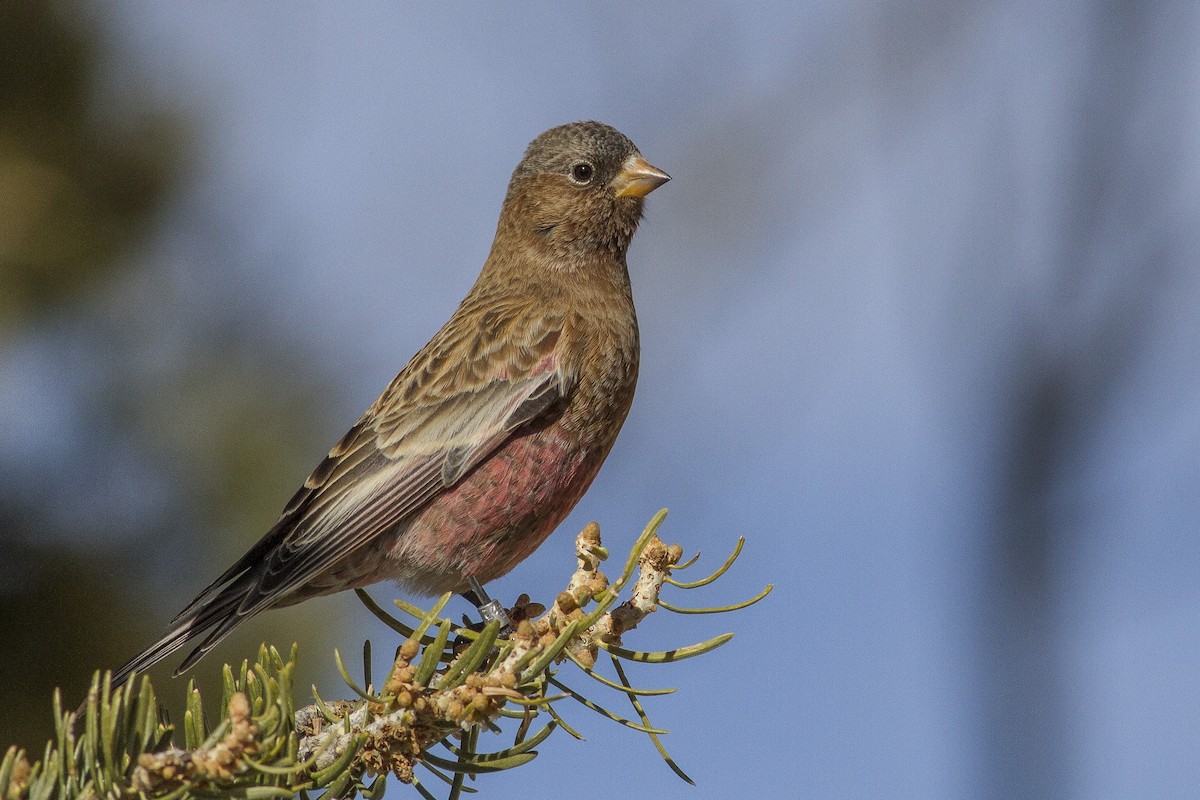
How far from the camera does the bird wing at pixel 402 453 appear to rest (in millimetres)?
4219

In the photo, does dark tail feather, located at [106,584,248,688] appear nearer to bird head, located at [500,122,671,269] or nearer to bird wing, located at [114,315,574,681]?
bird wing, located at [114,315,574,681]

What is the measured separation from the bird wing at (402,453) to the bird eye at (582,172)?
2.94ft

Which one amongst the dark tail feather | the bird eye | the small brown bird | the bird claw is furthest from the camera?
the bird eye

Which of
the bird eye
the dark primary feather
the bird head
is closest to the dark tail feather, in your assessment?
the dark primary feather

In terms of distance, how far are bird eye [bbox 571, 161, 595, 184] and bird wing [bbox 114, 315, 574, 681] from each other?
0.90m

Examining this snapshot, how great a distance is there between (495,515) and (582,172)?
6.51 feet

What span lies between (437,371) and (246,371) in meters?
0.78

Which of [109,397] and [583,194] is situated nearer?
[109,397]

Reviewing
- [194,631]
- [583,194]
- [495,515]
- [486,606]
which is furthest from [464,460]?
[583,194]

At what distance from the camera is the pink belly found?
4.59 m

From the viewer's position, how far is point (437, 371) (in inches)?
210

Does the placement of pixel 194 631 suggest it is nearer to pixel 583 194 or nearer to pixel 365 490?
pixel 365 490

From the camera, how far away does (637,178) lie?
577cm

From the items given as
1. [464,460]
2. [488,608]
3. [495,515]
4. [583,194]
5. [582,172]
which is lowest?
[488,608]
